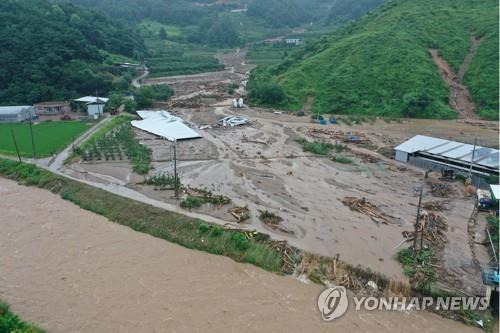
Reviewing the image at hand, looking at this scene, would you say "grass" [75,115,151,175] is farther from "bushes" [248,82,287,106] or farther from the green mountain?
the green mountain

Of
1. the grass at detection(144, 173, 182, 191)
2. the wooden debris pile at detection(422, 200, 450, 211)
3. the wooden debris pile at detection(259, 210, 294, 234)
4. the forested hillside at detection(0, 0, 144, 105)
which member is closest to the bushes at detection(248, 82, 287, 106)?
the forested hillside at detection(0, 0, 144, 105)

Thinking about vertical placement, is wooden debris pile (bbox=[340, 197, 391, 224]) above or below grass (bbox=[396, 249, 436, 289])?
above

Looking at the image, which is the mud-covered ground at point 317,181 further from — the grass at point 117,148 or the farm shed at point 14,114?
the farm shed at point 14,114

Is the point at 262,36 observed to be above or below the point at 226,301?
above

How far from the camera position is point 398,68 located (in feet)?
131

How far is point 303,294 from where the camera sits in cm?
1349

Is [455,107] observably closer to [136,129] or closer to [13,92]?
[136,129]

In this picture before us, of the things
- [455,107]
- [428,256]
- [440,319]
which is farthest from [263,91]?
[440,319]

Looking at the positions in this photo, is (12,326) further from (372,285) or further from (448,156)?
(448,156)

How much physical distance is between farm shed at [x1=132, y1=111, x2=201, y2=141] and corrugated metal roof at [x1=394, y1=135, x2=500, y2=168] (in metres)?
14.9

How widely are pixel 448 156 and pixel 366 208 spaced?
26.0 ft

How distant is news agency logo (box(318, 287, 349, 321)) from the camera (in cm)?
1273

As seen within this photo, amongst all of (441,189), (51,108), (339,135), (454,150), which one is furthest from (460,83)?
(51,108)

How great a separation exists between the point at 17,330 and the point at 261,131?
23.5 metres
